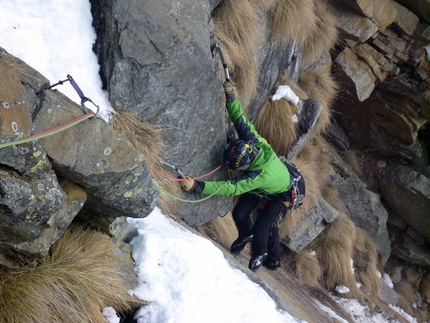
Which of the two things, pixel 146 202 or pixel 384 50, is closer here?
pixel 146 202

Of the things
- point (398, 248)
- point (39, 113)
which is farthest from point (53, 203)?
point (398, 248)

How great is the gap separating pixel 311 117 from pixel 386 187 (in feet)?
19.3

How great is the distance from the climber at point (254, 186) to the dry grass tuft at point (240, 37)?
694mm

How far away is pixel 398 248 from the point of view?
13328 millimetres

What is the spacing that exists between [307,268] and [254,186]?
4.42m

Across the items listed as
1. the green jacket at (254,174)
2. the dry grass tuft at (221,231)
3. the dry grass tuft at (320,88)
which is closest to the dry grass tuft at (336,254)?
the dry grass tuft at (320,88)

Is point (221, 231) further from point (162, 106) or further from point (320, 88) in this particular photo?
point (320, 88)

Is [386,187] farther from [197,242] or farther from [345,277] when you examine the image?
[197,242]

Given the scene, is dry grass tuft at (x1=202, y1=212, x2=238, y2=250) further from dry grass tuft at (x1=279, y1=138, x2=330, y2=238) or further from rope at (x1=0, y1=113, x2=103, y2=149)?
rope at (x1=0, y1=113, x2=103, y2=149)

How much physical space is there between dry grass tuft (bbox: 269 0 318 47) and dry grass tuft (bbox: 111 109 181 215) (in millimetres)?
3470

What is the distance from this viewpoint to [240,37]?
6594 mm

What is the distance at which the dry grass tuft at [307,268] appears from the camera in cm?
934

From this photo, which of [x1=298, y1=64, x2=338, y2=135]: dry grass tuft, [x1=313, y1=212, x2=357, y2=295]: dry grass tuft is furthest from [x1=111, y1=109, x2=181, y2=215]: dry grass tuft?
[x1=313, y1=212, x2=357, y2=295]: dry grass tuft

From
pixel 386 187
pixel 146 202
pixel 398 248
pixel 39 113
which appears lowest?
pixel 398 248
